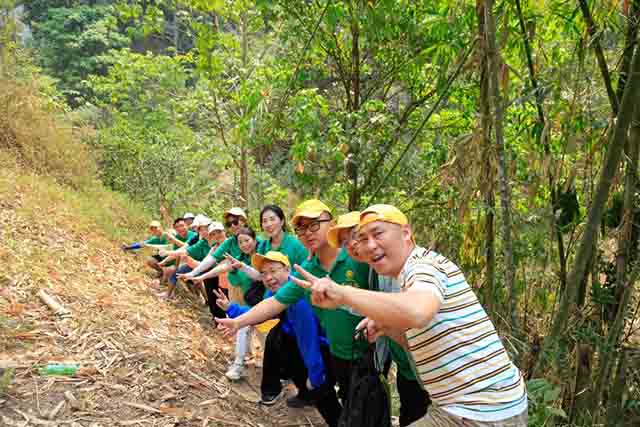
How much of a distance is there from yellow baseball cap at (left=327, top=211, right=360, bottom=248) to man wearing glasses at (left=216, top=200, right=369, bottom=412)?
12 centimetres

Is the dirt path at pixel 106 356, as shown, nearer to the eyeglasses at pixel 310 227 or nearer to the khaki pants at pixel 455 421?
the eyeglasses at pixel 310 227

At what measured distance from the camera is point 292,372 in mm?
3721

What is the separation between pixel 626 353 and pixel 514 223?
98cm

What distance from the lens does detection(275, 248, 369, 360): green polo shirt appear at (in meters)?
2.70

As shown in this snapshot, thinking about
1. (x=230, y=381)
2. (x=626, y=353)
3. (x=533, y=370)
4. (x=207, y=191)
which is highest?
(x=626, y=353)

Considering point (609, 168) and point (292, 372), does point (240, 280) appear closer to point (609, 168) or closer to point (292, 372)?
point (292, 372)

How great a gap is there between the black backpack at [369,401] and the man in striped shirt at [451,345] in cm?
60

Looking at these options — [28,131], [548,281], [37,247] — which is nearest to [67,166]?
[28,131]

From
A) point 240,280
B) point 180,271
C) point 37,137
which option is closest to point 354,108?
point 180,271

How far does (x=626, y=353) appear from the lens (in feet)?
10.1

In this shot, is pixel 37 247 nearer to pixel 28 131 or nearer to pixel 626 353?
pixel 28 131

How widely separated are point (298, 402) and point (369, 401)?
1467 millimetres

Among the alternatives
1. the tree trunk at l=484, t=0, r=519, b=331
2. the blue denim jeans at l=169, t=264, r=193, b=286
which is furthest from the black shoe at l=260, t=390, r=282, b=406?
the blue denim jeans at l=169, t=264, r=193, b=286

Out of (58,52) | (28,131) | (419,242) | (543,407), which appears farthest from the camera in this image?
(58,52)
